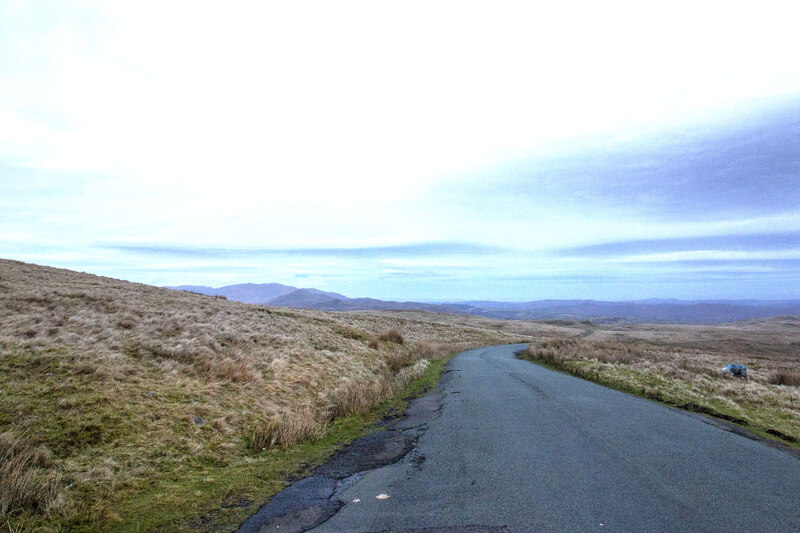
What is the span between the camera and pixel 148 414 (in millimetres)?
8289

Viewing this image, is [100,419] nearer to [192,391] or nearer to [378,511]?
[192,391]

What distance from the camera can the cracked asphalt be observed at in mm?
4961

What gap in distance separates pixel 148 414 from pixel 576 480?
824cm

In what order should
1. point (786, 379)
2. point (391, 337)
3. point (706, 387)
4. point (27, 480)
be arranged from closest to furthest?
point (27, 480) < point (706, 387) < point (786, 379) < point (391, 337)

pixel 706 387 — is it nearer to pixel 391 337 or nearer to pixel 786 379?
pixel 786 379

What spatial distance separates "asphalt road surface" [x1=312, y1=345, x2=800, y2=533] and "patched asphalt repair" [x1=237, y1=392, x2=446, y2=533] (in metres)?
0.19

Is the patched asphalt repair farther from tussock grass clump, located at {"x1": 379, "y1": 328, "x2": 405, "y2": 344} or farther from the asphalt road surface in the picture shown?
tussock grass clump, located at {"x1": 379, "y1": 328, "x2": 405, "y2": 344}

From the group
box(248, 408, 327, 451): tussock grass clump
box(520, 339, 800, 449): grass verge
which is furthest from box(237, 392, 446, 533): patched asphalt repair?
box(520, 339, 800, 449): grass verge

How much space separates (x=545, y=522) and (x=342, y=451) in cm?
459

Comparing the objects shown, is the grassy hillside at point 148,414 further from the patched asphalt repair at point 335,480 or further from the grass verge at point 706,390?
the grass verge at point 706,390

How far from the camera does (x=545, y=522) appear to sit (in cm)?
489

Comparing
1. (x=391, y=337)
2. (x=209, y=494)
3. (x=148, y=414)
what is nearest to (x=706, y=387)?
(x=209, y=494)

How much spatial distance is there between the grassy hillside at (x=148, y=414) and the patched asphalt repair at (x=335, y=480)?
0.45m

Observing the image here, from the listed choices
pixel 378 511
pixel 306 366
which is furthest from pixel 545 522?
pixel 306 366
